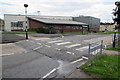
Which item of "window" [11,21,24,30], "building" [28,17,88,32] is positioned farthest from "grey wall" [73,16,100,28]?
"window" [11,21,24,30]

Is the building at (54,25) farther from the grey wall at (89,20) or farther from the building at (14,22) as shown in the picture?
the grey wall at (89,20)

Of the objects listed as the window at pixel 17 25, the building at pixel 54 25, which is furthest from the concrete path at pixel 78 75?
the window at pixel 17 25

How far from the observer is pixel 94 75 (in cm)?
561

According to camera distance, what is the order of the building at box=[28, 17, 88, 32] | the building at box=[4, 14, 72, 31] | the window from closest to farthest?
the building at box=[28, 17, 88, 32] → the building at box=[4, 14, 72, 31] → the window

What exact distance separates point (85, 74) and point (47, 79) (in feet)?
5.98

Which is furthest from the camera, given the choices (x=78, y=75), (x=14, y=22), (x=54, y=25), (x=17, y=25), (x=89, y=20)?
(x=89, y=20)

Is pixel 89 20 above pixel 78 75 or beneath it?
above

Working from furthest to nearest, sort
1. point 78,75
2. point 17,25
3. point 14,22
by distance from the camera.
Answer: point 17,25 < point 14,22 < point 78,75

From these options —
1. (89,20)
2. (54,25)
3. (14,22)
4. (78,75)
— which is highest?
(89,20)

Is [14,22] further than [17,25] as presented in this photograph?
No

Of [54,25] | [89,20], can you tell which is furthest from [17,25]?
[89,20]

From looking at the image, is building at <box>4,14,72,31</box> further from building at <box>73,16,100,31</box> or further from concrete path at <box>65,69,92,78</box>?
concrete path at <box>65,69,92,78</box>

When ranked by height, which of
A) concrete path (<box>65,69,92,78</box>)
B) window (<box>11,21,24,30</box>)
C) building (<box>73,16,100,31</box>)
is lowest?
concrete path (<box>65,69,92,78</box>)

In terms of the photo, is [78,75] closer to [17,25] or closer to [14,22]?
[14,22]
